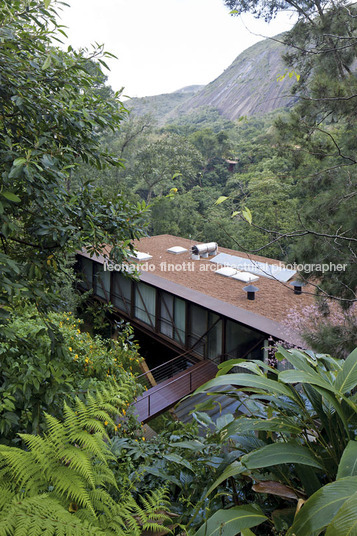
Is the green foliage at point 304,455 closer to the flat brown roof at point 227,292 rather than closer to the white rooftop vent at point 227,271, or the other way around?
the flat brown roof at point 227,292

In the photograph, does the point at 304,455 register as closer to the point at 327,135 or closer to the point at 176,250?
the point at 327,135

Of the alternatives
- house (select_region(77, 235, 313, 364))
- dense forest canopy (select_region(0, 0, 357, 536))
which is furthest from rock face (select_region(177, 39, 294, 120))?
dense forest canopy (select_region(0, 0, 357, 536))

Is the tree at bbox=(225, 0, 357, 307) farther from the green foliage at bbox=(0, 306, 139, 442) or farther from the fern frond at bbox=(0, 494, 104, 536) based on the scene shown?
the fern frond at bbox=(0, 494, 104, 536)

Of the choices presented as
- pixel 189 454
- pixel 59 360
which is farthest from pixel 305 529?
pixel 59 360

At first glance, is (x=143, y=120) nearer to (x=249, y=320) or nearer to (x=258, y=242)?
(x=258, y=242)

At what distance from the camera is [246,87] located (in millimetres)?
55875

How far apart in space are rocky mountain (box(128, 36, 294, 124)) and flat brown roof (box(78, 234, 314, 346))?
136 ft

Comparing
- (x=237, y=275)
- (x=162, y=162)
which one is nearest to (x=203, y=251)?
(x=237, y=275)

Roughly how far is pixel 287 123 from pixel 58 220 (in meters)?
5.11

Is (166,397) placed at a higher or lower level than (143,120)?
lower

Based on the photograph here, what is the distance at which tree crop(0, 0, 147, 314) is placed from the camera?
1986mm

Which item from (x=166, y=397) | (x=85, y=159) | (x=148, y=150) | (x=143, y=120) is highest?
(x=143, y=120)

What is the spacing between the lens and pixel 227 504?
120 cm

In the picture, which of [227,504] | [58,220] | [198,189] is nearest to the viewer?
[227,504]
